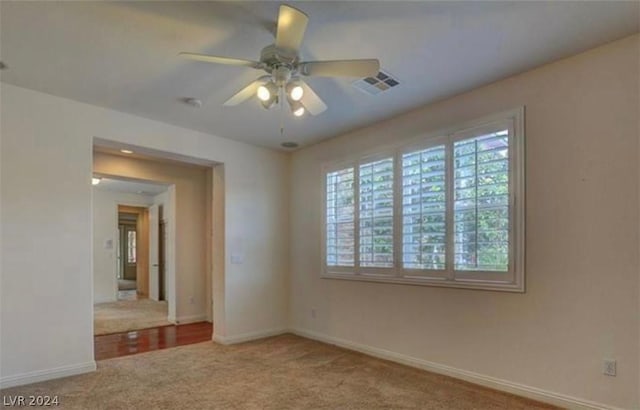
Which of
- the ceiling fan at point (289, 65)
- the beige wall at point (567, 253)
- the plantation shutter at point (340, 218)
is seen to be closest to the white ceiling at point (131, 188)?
the plantation shutter at point (340, 218)

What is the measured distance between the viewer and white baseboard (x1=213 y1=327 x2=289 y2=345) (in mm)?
4719

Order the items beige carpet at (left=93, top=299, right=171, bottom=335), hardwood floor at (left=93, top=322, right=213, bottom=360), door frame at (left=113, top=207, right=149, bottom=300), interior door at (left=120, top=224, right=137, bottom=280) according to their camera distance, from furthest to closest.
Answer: interior door at (left=120, top=224, right=137, bottom=280), door frame at (left=113, top=207, right=149, bottom=300), beige carpet at (left=93, top=299, right=171, bottom=335), hardwood floor at (left=93, top=322, right=213, bottom=360)

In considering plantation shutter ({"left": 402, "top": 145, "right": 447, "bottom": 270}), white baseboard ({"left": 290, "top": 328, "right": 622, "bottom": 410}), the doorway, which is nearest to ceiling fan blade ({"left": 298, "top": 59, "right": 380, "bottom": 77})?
plantation shutter ({"left": 402, "top": 145, "right": 447, "bottom": 270})

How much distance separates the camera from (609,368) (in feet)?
8.56

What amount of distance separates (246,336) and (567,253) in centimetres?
370

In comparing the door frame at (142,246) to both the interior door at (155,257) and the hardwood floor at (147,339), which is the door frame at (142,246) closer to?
the interior door at (155,257)

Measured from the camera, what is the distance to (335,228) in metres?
4.76

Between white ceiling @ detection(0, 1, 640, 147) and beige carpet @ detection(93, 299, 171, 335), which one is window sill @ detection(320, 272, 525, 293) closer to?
white ceiling @ detection(0, 1, 640, 147)

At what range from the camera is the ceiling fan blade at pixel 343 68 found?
7.30ft

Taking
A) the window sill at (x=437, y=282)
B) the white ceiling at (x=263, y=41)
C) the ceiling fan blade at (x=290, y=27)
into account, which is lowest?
the window sill at (x=437, y=282)

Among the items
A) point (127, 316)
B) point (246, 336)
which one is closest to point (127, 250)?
point (127, 316)

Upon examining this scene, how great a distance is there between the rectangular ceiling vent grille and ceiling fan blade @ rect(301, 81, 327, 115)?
514 mm

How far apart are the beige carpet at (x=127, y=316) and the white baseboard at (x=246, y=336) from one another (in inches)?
→ 69.1

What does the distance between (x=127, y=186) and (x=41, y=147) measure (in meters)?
5.04
